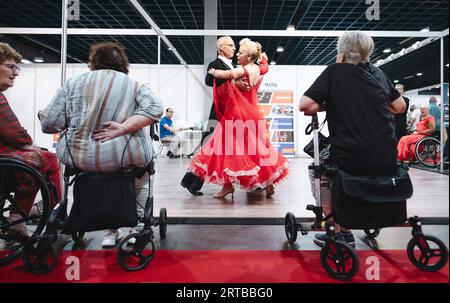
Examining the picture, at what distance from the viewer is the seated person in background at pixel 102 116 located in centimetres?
147

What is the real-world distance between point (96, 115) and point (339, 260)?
1229 mm

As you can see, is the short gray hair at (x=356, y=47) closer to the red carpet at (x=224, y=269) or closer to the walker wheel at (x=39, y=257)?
the red carpet at (x=224, y=269)

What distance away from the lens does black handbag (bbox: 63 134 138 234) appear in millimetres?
1412

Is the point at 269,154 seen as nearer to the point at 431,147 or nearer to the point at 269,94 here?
the point at 431,147

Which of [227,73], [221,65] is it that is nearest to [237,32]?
[221,65]

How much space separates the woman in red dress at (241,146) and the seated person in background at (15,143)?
4.52 ft

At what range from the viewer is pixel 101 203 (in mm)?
1413

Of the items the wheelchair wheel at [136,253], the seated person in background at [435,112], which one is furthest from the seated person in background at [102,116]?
the seated person in background at [435,112]

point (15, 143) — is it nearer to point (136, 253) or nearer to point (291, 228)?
point (136, 253)

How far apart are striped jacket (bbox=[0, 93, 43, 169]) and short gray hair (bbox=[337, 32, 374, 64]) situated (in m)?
1.64

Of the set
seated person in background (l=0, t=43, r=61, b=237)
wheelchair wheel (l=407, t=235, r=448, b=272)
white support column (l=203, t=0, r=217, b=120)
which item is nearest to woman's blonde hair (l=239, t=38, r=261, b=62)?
seated person in background (l=0, t=43, r=61, b=237)

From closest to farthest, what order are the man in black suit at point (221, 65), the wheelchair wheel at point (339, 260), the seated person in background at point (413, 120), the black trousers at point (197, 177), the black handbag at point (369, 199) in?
the wheelchair wheel at point (339, 260) → the black handbag at point (369, 199) → the man in black suit at point (221, 65) → the black trousers at point (197, 177) → the seated person in background at point (413, 120)

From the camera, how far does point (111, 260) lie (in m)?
1.58

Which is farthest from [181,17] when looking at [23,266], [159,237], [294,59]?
[294,59]
